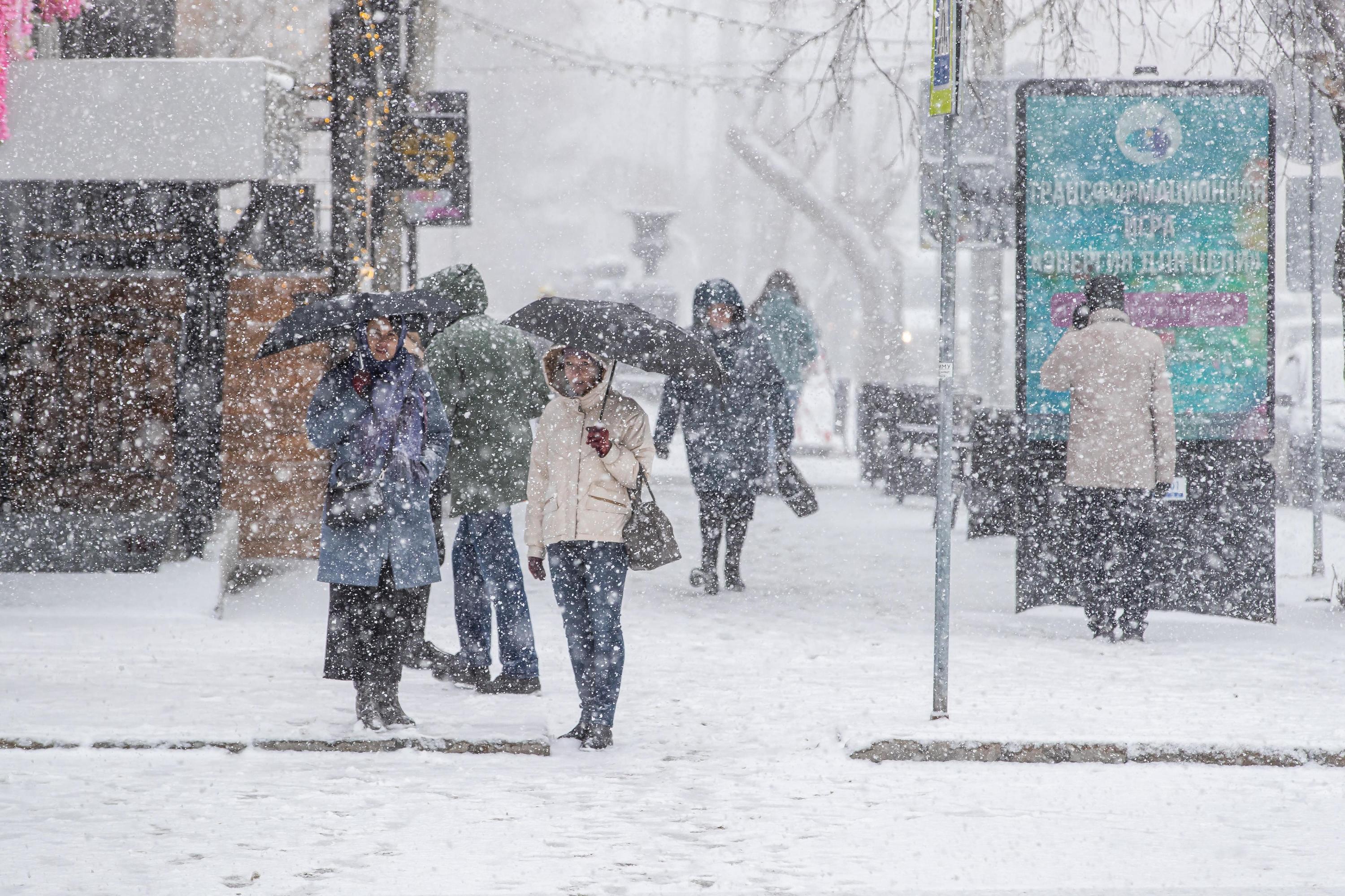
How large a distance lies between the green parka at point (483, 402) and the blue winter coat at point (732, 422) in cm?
323

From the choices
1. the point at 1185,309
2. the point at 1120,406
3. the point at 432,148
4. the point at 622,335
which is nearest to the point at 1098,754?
the point at 622,335

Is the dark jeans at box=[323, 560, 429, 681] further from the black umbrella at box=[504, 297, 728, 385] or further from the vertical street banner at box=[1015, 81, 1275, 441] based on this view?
the vertical street banner at box=[1015, 81, 1275, 441]

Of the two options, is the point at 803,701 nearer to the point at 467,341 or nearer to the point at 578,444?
the point at 578,444

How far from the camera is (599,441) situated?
6531 mm

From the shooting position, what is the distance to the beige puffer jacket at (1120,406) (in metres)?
9.23

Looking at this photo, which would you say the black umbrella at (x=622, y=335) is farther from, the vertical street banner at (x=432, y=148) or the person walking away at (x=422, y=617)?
the vertical street banner at (x=432, y=148)

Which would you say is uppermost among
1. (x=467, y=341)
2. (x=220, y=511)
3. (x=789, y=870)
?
(x=467, y=341)

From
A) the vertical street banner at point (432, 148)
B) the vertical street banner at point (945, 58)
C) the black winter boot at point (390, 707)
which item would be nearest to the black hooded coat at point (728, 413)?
the vertical street banner at point (432, 148)

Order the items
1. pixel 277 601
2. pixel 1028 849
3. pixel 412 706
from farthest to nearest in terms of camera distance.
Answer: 1. pixel 277 601
2. pixel 412 706
3. pixel 1028 849

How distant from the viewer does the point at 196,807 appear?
5570 millimetres

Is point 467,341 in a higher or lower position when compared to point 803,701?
higher

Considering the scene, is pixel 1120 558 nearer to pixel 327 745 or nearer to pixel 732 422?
pixel 732 422

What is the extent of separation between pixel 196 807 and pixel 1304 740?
4.23 metres

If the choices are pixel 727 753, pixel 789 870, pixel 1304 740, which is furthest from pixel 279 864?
pixel 1304 740
